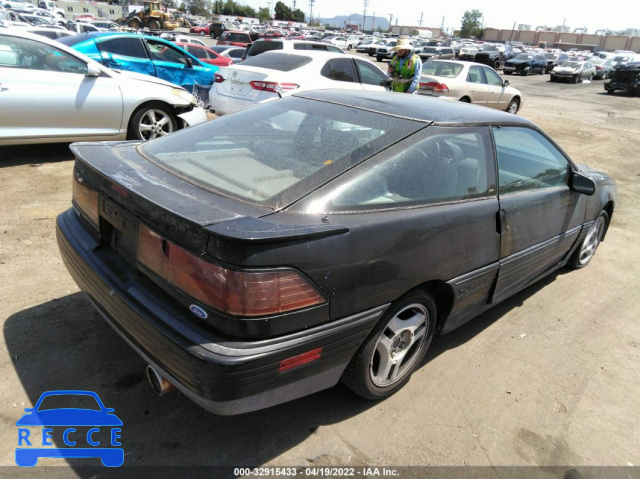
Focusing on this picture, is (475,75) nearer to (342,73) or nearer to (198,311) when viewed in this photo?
(342,73)

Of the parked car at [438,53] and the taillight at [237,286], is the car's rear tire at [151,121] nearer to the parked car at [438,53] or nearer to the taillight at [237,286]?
the taillight at [237,286]

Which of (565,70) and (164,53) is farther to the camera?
(565,70)

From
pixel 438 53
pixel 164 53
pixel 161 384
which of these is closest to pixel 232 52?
pixel 164 53

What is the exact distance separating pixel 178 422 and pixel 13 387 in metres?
0.90

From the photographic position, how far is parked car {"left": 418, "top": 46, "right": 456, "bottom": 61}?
107 feet

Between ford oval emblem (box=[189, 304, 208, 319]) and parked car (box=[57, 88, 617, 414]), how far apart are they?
1cm

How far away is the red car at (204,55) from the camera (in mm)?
14234

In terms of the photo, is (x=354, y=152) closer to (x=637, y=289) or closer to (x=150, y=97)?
(x=637, y=289)

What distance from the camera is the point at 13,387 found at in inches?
95.1

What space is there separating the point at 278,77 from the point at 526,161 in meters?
5.05

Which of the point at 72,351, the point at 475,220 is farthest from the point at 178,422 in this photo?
the point at 475,220

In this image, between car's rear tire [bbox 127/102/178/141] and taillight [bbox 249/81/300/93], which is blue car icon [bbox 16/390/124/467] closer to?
car's rear tire [bbox 127/102/178/141]

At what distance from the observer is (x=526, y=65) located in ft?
112

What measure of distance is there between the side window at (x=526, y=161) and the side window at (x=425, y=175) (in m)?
0.20
